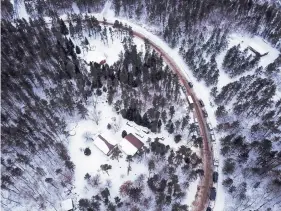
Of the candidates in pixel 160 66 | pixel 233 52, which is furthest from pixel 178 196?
pixel 233 52

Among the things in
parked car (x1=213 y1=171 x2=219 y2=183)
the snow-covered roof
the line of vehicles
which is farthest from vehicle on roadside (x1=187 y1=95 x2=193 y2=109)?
the snow-covered roof

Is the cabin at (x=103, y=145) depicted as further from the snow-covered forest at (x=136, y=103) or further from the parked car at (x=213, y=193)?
the parked car at (x=213, y=193)

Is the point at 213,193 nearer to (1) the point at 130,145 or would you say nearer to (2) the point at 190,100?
(1) the point at 130,145

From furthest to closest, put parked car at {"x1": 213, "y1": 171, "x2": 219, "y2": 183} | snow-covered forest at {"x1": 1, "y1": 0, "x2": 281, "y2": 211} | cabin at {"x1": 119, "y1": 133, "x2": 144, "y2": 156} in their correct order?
→ cabin at {"x1": 119, "y1": 133, "x2": 144, "y2": 156}
parked car at {"x1": 213, "y1": 171, "x2": 219, "y2": 183}
snow-covered forest at {"x1": 1, "y1": 0, "x2": 281, "y2": 211}

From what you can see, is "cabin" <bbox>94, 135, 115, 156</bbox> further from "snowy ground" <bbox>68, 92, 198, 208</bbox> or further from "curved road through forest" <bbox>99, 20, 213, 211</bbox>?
"curved road through forest" <bbox>99, 20, 213, 211</bbox>

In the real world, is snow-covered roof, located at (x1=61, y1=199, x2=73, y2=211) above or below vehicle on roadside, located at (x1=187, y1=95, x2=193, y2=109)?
below

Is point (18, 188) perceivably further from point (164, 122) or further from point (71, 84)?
point (164, 122)

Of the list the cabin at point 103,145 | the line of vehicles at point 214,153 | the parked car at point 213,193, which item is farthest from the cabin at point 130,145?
the parked car at point 213,193

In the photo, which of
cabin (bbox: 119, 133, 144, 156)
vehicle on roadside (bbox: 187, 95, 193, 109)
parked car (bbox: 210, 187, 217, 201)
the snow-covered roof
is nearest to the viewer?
the snow-covered roof
